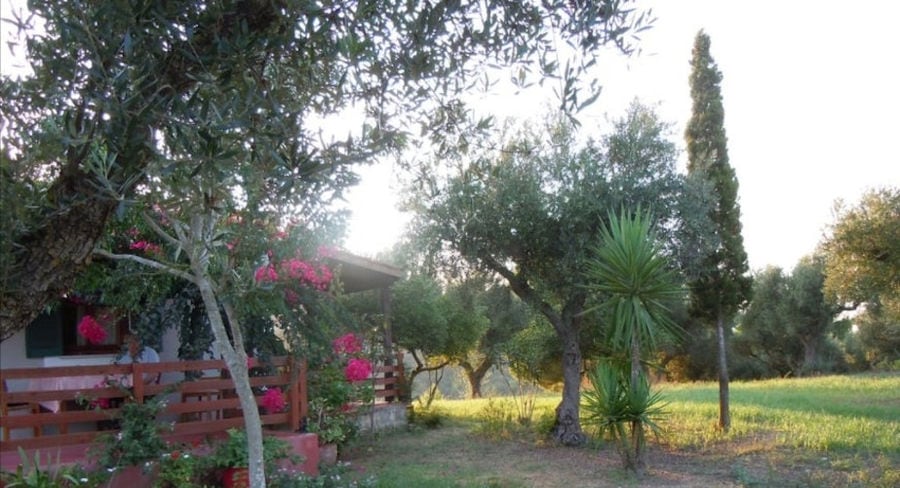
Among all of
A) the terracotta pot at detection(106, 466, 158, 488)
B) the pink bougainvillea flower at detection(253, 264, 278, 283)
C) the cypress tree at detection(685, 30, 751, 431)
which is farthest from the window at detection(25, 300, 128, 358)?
the cypress tree at detection(685, 30, 751, 431)

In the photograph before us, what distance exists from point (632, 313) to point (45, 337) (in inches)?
307

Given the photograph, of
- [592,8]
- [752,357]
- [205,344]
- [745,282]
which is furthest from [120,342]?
[752,357]

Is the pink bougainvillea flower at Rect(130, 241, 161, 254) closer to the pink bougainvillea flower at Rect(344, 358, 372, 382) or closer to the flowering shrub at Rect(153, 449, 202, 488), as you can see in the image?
the flowering shrub at Rect(153, 449, 202, 488)

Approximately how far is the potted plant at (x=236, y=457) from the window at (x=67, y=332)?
3.04 metres

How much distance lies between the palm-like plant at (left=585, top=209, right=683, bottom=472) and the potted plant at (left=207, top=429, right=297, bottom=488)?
3.87 m

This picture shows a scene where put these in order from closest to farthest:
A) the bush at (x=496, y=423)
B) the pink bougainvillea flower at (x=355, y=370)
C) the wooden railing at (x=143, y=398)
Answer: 1. the wooden railing at (x=143, y=398)
2. the pink bougainvillea flower at (x=355, y=370)
3. the bush at (x=496, y=423)

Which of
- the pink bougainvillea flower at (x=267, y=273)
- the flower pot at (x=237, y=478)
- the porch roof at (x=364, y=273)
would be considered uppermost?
the porch roof at (x=364, y=273)

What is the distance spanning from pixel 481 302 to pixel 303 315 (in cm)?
590

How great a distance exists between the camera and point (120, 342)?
10859mm

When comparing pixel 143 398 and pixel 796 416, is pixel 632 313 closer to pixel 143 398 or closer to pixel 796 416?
pixel 143 398

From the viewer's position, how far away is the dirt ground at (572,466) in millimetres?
8281

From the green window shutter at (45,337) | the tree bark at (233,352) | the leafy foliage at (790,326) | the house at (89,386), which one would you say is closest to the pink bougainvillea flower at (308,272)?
the house at (89,386)

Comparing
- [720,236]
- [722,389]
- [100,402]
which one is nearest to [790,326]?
[722,389]

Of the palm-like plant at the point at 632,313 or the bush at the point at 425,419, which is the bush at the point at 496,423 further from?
the palm-like plant at the point at 632,313
